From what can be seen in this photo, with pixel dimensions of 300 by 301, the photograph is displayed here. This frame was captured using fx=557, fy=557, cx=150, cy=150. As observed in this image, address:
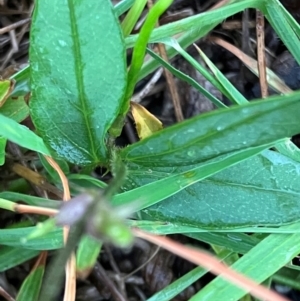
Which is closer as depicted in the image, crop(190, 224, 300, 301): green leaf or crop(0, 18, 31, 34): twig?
crop(190, 224, 300, 301): green leaf

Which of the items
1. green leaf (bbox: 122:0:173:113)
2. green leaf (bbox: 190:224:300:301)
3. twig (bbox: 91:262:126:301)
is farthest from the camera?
twig (bbox: 91:262:126:301)

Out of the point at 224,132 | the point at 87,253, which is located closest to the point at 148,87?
the point at 224,132

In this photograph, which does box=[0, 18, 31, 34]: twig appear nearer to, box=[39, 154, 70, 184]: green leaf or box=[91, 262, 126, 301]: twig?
box=[39, 154, 70, 184]: green leaf

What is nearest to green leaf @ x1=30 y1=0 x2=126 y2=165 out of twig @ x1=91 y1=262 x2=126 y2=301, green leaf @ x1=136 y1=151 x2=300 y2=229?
green leaf @ x1=136 y1=151 x2=300 y2=229

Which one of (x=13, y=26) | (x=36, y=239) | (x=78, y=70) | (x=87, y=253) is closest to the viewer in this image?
(x=87, y=253)

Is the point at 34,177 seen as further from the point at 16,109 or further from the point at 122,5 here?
the point at 122,5
